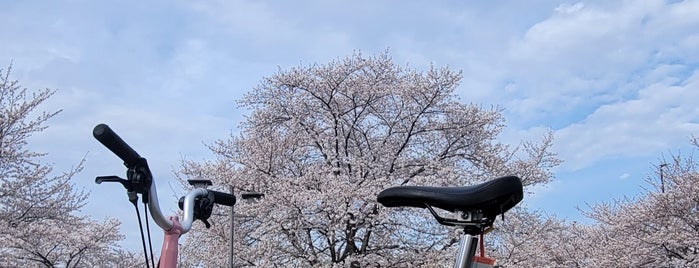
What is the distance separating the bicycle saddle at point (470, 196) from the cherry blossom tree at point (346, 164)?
35.9 feet

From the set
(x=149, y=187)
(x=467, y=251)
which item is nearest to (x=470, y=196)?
(x=467, y=251)

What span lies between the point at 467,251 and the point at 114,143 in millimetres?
1028

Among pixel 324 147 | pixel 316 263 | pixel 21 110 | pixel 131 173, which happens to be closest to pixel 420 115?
pixel 324 147

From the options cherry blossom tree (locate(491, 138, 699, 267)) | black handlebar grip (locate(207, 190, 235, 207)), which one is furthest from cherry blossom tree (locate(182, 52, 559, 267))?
black handlebar grip (locate(207, 190, 235, 207))

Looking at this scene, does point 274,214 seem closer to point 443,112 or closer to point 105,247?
point 443,112

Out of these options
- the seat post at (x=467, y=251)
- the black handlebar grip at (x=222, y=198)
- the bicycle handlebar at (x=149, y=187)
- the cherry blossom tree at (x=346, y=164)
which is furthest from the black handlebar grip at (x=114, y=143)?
the cherry blossom tree at (x=346, y=164)

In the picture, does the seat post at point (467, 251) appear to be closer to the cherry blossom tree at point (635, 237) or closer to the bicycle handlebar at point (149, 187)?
the bicycle handlebar at point (149, 187)

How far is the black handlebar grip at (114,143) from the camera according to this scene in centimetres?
150

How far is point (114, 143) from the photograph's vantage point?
5.05 ft

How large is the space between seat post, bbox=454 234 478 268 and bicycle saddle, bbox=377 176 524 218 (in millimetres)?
87


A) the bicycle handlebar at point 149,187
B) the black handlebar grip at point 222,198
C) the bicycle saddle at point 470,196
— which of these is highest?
the black handlebar grip at point 222,198

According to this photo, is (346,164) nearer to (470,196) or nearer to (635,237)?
(635,237)

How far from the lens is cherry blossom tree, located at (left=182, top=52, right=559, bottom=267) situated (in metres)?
13.2

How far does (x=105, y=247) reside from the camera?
16.7m
